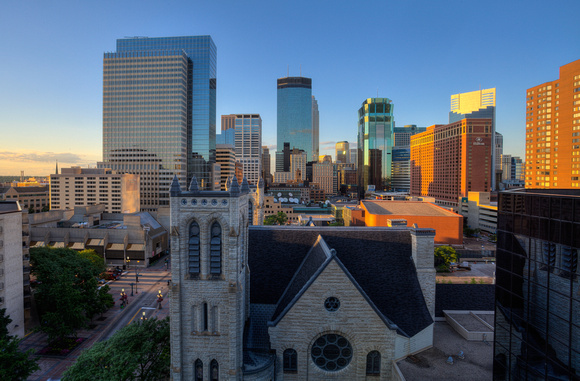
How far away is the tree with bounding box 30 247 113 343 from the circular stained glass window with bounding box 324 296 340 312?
95.9ft

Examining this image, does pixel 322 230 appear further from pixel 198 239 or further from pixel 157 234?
pixel 157 234

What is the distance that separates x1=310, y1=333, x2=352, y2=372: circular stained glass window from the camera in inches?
849

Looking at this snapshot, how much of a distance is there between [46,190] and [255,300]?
18806cm

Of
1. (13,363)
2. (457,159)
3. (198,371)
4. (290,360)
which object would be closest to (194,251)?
(198,371)

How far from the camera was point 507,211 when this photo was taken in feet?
61.7

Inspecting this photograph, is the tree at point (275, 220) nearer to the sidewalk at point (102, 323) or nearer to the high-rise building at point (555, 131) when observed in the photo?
the sidewalk at point (102, 323)

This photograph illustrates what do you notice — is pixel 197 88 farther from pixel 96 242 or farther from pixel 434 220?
pixel 434 220

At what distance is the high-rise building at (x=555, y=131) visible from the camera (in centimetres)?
9512

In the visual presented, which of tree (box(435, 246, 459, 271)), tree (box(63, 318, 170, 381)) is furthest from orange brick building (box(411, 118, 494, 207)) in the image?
tree (box(63, 318, 170, 381))

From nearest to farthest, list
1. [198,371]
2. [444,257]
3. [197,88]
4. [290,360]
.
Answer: [198,371]
[290,360]
[444,257]
[197,88]

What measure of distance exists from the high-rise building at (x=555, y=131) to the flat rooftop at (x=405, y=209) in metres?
43.7

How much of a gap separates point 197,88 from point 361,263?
480ft

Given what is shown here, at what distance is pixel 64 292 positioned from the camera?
33969 millimetres

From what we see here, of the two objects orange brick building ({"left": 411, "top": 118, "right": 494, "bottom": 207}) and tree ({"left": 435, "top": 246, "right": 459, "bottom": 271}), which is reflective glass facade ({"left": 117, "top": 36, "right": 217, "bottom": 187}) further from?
orange brick building ({"left": 411, "top": 118, "right": 494, "bottom": 207})
